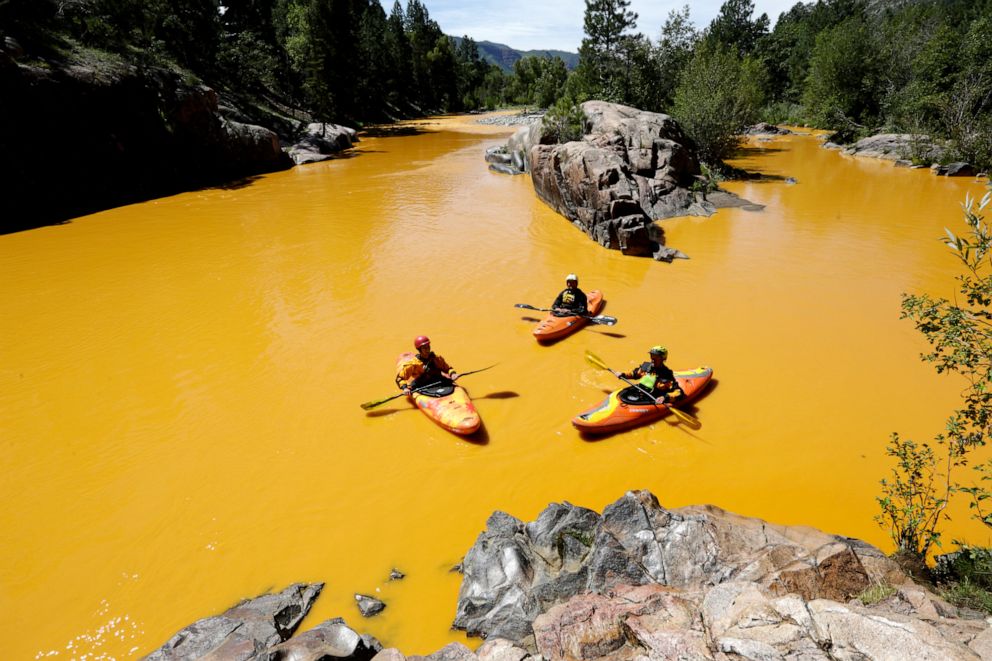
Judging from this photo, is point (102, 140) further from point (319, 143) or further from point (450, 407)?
point (450, 407)

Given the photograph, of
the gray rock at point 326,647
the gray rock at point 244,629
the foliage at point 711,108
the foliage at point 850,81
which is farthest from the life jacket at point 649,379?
the foliage at point 850,81

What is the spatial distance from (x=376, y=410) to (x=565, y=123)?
1865 centimetres

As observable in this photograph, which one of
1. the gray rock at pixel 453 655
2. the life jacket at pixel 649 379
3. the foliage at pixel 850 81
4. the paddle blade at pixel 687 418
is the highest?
the foliage at pixel 850 81

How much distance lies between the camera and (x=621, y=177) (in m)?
16.0

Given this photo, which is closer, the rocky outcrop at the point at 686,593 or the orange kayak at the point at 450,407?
the rocky outcrop at the point at 686,593

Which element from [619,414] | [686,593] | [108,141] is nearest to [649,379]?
[619,414]

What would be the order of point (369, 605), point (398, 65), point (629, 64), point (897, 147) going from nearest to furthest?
point (369, 605) < point (897, 147) < point (629, 64) < point (398, 65)

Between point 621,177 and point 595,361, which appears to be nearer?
point 595,361

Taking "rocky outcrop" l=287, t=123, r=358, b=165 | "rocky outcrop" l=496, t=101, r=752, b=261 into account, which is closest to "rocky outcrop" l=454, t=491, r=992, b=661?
"rocky outcrop" l=496, t=101, r=752, b=261

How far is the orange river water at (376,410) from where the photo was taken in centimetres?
566

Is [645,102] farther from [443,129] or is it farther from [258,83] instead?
[258,83]

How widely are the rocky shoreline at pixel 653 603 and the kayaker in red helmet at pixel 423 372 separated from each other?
3.17m

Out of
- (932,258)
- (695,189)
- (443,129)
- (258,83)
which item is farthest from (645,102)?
(258,83)

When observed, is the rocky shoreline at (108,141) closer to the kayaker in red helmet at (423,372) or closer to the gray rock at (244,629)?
the kayaker in red helmet at (423,372)
